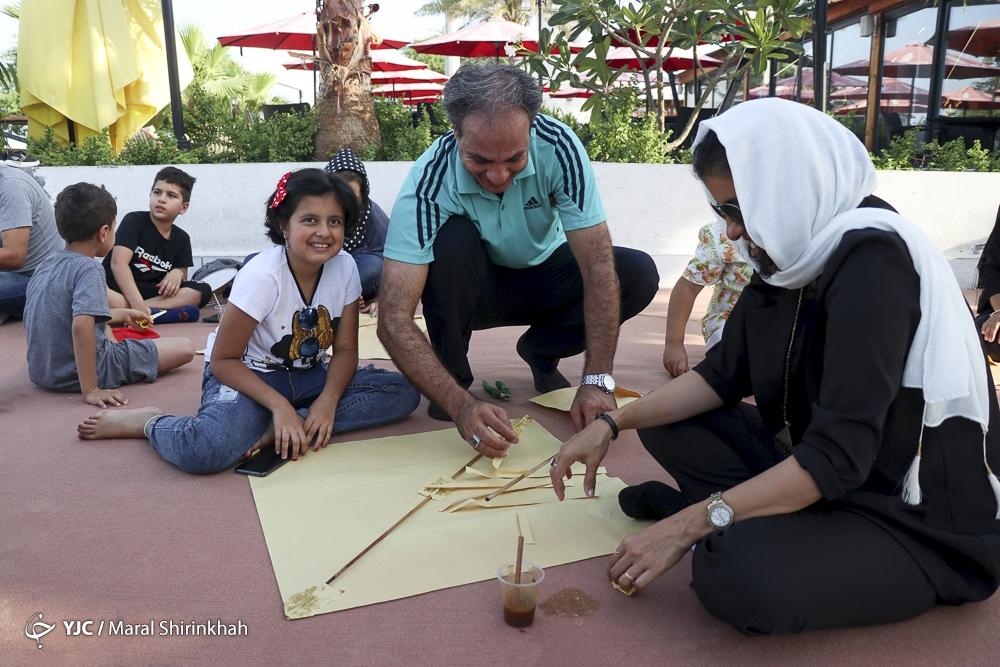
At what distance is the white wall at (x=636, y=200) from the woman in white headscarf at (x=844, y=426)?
461 cm

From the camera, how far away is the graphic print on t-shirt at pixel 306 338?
2725 mm

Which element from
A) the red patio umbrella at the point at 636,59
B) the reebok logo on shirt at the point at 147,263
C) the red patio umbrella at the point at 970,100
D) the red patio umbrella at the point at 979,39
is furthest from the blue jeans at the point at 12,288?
the red patio umbrella at the point at 979,39

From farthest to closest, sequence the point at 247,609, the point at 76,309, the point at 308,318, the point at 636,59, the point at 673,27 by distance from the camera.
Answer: the point at 636,59
the point at 673,27
the point at 76,309
the point at 308,318
the point at 247,609

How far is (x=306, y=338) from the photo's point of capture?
2.76 m

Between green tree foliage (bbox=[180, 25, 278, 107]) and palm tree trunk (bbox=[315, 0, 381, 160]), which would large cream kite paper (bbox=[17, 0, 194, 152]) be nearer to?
palm tree trunk (bbox=[315, 0, 381, 160])

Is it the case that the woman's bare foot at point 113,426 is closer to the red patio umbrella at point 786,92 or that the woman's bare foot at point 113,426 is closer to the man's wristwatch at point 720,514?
the man's wristwatch at point 720,514

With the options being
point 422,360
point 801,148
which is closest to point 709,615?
point 801,148

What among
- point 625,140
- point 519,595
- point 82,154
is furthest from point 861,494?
point 82,154

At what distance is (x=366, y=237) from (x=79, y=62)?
11.4ft

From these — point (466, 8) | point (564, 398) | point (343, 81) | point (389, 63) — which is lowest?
point (564, 398)

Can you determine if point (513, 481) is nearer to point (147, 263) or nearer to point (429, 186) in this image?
point (429, 186)

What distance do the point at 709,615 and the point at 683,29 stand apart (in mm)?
5260

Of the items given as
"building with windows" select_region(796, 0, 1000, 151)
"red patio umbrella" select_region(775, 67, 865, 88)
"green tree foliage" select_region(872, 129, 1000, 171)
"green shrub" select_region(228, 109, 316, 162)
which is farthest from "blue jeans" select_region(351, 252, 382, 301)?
"red patio umbrella" select_region(775, 67, 865, 88)

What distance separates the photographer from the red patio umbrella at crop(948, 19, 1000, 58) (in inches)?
321
